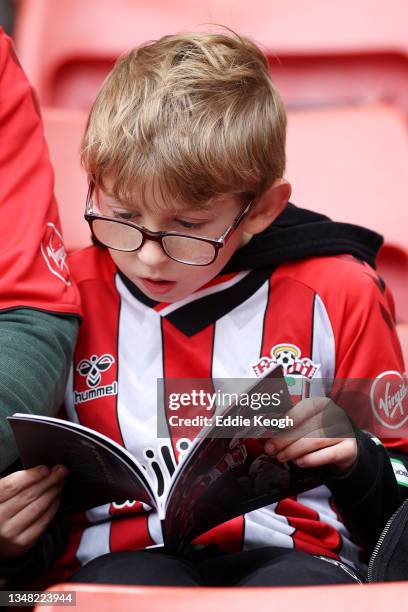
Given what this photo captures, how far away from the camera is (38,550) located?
3.38ft

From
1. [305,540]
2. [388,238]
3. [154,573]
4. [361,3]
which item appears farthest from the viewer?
[361,3]

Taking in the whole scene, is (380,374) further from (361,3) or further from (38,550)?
(361,3)

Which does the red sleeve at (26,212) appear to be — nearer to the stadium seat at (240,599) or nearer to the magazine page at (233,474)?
the magazine page at (233,474)

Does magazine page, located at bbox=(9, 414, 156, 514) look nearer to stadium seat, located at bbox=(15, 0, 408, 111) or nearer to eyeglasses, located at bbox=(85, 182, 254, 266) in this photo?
eyeglasses, located at bbox=(85, 182, 254, 266)

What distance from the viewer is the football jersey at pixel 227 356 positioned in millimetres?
1033

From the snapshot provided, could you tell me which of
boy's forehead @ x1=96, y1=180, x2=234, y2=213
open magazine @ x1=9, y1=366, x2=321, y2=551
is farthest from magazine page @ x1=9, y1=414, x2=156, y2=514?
boy's forehead @ x1=96, y1=180, x2=234, y2=213

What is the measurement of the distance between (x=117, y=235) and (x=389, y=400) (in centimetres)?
35

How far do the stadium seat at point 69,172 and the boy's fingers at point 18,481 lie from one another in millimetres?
630

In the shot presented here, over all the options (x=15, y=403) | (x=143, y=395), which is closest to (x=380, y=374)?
(x=143, y=395)

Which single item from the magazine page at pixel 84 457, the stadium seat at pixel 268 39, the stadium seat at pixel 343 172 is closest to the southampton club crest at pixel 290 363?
the magazine page at pixel 84 457

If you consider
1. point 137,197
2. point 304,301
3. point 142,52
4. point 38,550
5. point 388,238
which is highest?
point 142,52

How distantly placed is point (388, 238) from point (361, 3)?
1.68 ft

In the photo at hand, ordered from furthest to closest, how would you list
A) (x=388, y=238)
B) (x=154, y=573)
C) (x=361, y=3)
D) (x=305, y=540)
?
(x=361, y=3), (x=388, y=238), (x=305, y=540), (x=154, y=573)

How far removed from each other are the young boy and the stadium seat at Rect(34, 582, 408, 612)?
0.61 feet
